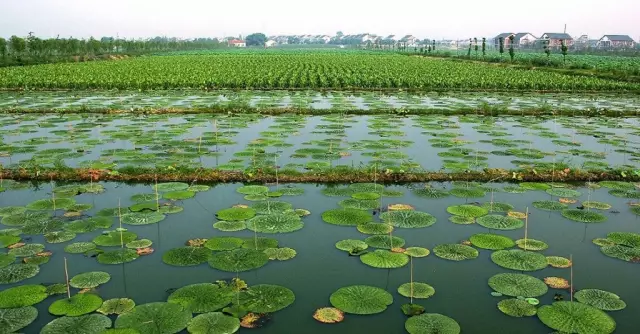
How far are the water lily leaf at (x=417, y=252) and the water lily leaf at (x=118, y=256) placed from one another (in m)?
3.89

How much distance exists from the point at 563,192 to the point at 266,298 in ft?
22.8

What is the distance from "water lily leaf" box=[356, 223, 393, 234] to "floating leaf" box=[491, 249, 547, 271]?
64.8 inches

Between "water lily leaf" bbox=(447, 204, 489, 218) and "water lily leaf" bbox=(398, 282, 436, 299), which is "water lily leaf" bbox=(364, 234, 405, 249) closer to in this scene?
"water lily leaf" bbox=(398, 282, 436, 299)

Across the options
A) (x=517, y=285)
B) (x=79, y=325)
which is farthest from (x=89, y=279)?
(x=517, y=285)

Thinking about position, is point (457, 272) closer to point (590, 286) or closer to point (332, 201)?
point (590, 286)

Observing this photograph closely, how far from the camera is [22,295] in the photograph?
564 centimetres

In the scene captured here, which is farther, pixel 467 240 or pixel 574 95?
pixel 574 95

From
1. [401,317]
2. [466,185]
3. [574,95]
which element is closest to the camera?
[401,317]

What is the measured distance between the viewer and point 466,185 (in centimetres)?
1002

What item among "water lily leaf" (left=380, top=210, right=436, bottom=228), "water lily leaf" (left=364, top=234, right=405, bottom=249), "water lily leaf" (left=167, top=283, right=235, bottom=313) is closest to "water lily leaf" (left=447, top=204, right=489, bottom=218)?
"water lily leaf" (left=380, top=210, right=436, bottom=228)

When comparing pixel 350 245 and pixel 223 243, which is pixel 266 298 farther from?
pixel 350 245

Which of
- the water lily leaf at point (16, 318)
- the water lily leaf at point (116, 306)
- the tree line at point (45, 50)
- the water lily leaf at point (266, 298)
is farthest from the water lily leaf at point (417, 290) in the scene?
the tree line at point (45, 50)

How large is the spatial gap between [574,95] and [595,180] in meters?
18.5

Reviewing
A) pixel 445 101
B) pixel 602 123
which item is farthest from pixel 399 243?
pixel 445 101
